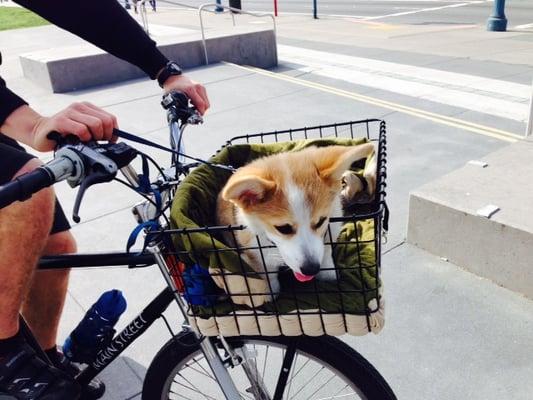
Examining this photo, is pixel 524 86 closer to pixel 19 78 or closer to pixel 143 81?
pixel 143 81

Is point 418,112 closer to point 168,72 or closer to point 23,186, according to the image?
point 168,72

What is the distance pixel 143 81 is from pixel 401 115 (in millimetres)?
4559

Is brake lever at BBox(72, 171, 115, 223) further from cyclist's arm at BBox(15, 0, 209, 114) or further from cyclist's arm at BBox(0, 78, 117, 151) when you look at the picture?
cyclist's arm at BBox(15, 0, 209, 114)

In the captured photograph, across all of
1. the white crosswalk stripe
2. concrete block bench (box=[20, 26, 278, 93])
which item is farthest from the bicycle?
concrete block bench (box=[20, 26, 278, 93])

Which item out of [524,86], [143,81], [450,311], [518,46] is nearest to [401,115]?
[524,86]

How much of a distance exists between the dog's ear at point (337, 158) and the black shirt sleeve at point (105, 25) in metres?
0.84

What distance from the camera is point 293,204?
167 centimetres

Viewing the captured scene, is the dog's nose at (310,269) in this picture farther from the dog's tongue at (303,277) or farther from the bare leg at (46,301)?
the bare leg at (46,301)

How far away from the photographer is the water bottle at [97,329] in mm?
2121

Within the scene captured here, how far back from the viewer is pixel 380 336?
9.36 ft

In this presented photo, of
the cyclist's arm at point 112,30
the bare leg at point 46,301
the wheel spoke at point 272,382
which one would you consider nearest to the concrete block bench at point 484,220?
the wheel spoke at point 272,382

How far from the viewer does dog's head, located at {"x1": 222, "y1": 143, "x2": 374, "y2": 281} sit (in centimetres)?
158


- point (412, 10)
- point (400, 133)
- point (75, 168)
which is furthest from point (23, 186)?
point (412, 10)

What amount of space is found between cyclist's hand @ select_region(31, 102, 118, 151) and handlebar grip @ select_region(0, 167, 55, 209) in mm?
213
